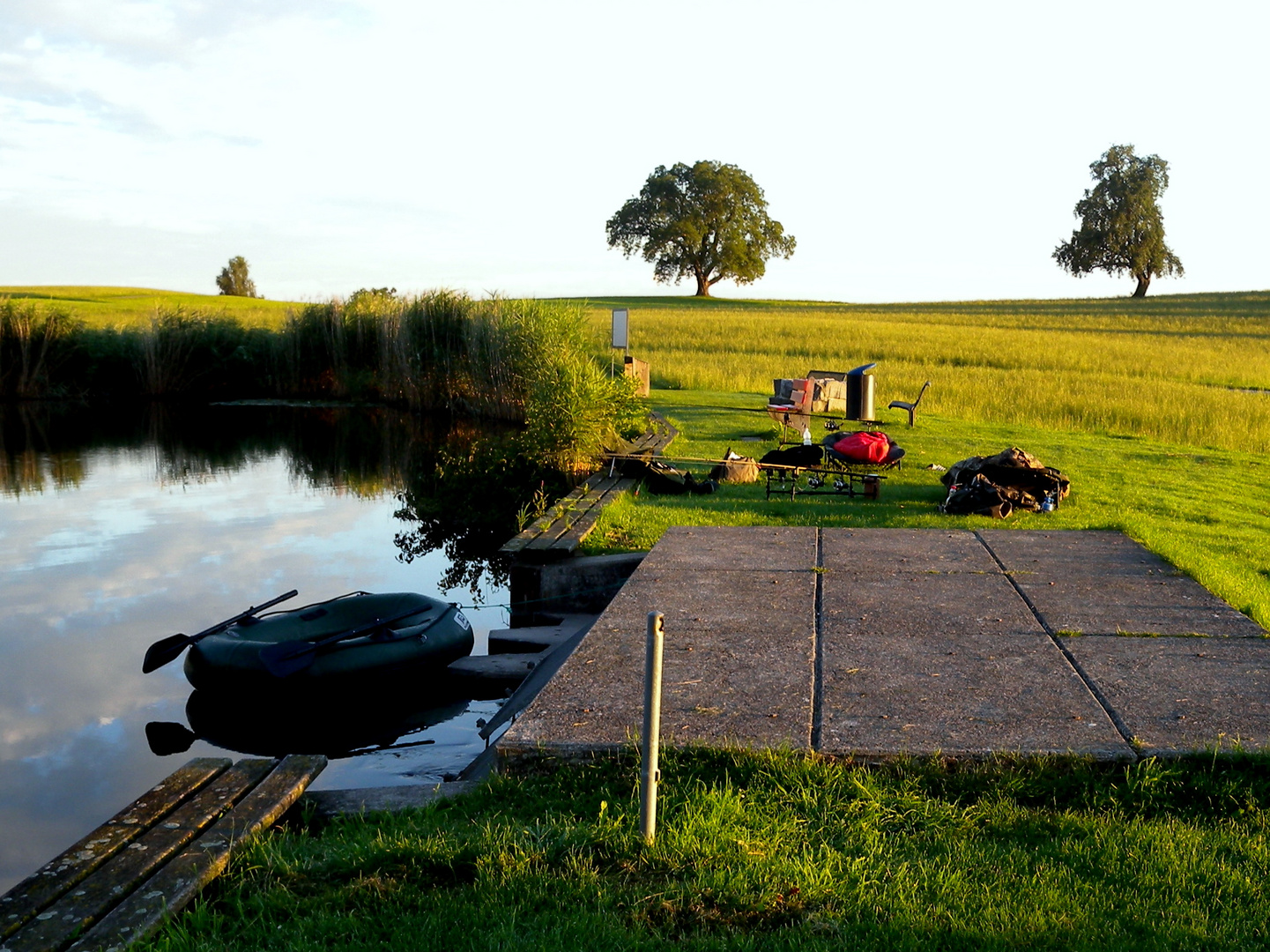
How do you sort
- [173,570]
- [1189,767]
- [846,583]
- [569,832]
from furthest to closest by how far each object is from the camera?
[173,570], [846,583], [1189,767], [569,832]

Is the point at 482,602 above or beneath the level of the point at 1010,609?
beneath

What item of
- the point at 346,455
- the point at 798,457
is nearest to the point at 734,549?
the point at 798,457

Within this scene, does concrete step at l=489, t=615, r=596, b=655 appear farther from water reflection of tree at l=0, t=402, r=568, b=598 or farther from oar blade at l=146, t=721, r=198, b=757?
water reflection of tree at l=0, t=402, r=568, b=598

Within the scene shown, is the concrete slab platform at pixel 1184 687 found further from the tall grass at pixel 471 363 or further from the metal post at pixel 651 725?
the tall grass at pixel 471 363

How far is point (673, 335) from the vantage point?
120 ft

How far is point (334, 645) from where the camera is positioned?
7.54m

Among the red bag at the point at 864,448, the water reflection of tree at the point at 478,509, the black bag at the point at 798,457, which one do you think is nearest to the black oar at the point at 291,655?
the water reflection of tree at the point at 478,509

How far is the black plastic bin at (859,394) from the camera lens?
15.0 m

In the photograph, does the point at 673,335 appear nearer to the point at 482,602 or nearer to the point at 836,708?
the point at 482,602

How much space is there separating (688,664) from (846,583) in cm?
209

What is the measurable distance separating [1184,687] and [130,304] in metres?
62.1

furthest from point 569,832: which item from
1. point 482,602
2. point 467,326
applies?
point 467,326

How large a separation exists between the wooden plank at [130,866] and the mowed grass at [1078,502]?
5.21 metres

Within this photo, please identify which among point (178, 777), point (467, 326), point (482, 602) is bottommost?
point (482, 602)
